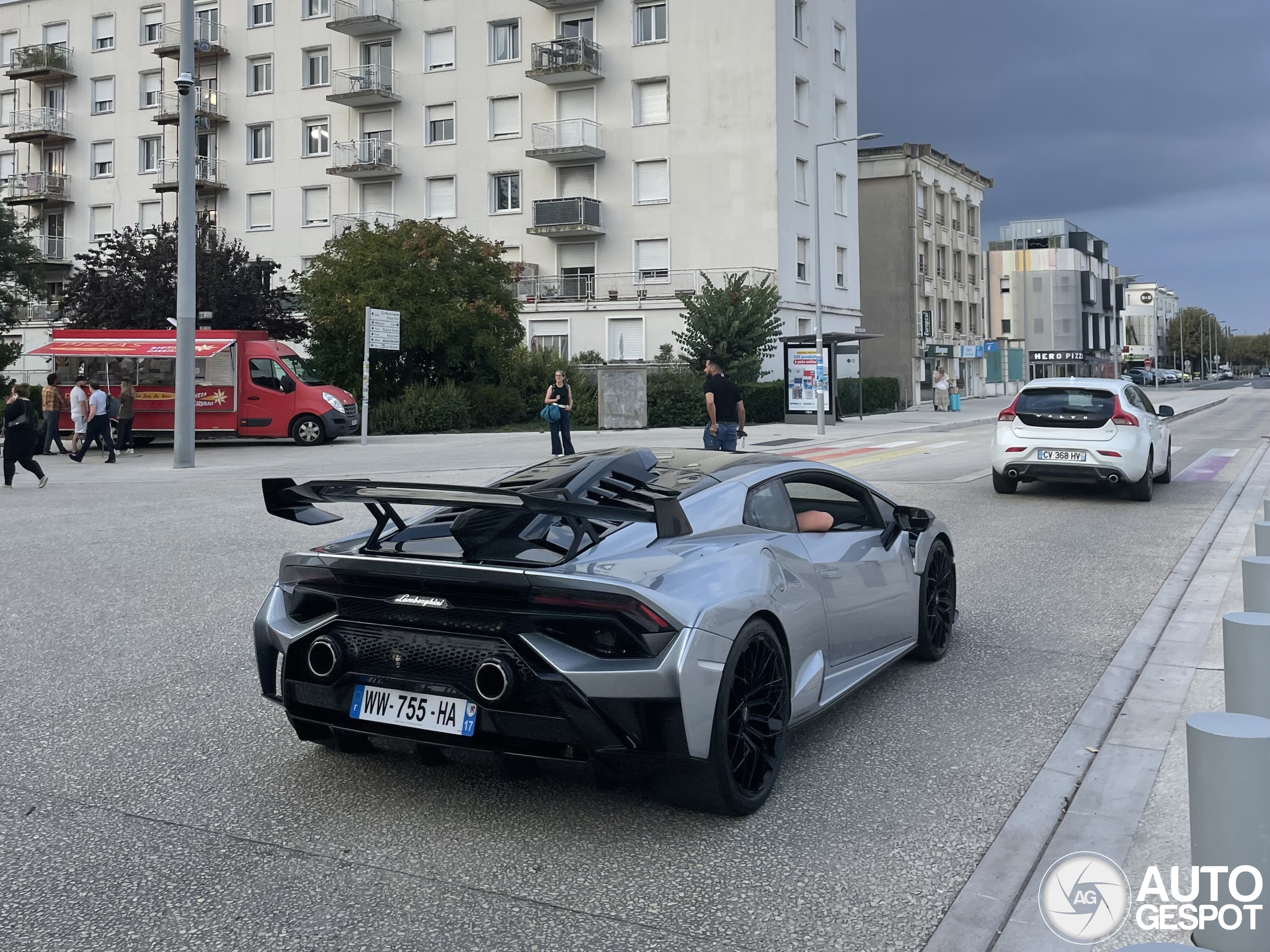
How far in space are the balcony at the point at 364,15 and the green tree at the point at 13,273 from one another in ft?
48.4

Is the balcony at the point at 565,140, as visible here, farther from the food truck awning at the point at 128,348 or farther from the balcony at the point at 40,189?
the balcony at the point at 40,189

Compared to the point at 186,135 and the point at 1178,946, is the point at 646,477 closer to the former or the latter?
the point at 1178,946

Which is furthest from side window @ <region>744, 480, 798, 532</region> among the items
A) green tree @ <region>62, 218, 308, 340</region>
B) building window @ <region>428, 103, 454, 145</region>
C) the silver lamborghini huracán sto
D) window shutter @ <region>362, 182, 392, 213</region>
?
window shutter @ <region>362, 182, 392, 213</region>

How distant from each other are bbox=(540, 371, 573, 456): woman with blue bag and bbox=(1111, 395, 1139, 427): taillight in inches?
385

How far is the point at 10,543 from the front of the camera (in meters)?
11.4

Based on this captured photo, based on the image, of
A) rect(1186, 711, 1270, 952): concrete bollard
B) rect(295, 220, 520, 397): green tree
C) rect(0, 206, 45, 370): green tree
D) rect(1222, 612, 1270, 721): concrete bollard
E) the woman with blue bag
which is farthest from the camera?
rect(0, 206, 45, 370): green tree

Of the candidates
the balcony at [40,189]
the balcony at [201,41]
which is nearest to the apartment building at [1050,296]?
the balcony at [201,41]

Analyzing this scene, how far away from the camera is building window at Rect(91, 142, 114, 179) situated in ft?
178

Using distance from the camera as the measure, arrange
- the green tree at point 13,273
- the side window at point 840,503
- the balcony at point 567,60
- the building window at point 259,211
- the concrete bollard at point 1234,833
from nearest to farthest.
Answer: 1. the concrete bollard at point 1234,833
2. the side window at point 840,503
3. the green tree at point 13,273
4. the balcony at point 567,60
5. the building window at point 259,211

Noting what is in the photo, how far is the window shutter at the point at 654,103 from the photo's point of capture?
1741 inches

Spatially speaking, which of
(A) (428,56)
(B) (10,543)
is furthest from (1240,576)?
(A) (428,56)

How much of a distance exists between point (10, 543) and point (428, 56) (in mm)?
40789

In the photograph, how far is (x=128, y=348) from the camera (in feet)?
91.9

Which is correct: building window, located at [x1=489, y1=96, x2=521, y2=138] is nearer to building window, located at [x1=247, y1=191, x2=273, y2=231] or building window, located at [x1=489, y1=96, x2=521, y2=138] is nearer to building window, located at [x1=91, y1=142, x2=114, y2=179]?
building window, located at [x1=247, y1=191, x2=273, y2=231]
